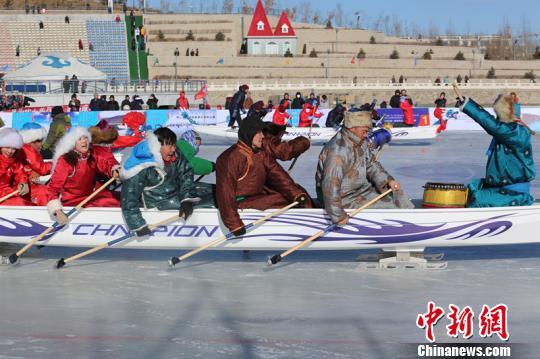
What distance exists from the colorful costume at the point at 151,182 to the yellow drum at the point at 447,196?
2315 mm

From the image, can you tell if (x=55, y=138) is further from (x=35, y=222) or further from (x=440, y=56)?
(x=440, y=56)

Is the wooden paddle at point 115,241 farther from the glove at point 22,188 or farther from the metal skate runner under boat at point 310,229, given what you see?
the glove at point 22,188

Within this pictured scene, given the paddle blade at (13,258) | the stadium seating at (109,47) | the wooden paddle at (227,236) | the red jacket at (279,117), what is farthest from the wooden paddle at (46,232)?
the stadium seating at (109,47)

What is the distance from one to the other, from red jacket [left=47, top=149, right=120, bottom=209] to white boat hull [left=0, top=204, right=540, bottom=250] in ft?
0.81

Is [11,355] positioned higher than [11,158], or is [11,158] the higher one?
[11,158]

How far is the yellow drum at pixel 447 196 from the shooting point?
905 cm

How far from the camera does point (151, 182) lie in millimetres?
8992

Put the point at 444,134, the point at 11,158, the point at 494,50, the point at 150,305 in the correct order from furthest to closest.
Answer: the point at 494,50 < the point at 444,134 < the point at 11,158 < the point at 150,305

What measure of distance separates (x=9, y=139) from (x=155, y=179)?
61.5 inches

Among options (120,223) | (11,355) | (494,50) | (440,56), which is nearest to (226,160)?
(120,223)

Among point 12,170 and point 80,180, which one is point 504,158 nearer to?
point 80,180

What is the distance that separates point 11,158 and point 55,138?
357 cm

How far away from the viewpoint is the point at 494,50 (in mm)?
110438

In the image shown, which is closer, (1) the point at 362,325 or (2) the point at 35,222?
(1) the point at 362,325
